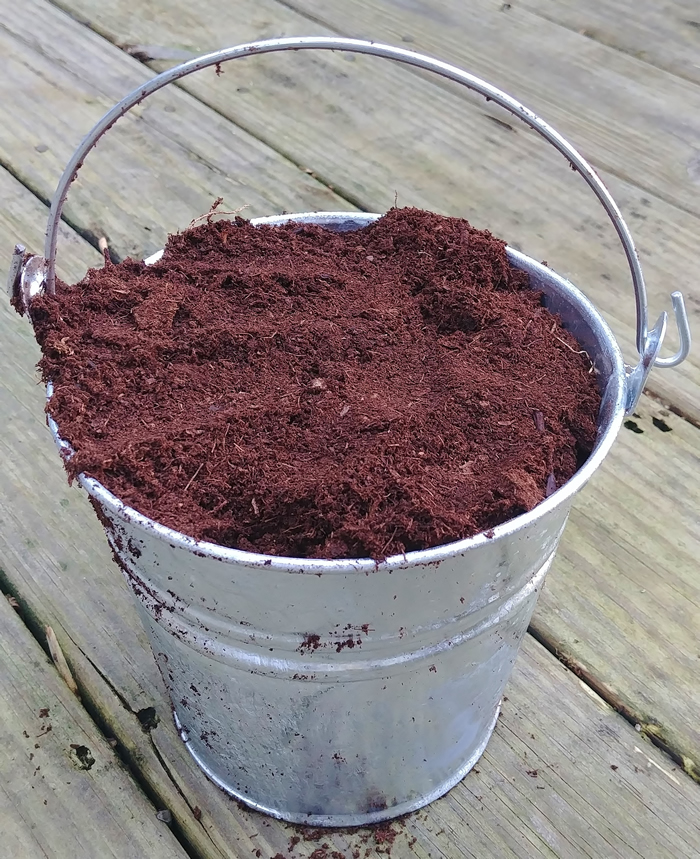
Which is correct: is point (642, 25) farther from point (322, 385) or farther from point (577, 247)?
point (322, 385)

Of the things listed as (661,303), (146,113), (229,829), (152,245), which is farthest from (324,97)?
(229,829)

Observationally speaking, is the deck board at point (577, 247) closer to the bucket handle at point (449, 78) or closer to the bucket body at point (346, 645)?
the bucket body at point (346, 645)

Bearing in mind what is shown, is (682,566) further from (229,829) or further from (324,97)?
(324,97)

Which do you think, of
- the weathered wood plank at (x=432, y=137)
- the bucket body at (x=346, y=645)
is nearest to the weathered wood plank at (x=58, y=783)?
the bucket body at (x=346, y=645)

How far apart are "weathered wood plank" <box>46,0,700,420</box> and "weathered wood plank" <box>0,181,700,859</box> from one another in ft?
2.48

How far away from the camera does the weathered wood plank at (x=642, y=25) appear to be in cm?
263

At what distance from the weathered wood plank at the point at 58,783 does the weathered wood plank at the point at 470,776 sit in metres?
0.04

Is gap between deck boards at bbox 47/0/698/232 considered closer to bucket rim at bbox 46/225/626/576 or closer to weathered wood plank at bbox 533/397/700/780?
weathered wood plank at bbox 533/397/700/780

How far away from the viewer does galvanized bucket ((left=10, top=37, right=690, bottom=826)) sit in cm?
92

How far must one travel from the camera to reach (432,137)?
8.02 feet

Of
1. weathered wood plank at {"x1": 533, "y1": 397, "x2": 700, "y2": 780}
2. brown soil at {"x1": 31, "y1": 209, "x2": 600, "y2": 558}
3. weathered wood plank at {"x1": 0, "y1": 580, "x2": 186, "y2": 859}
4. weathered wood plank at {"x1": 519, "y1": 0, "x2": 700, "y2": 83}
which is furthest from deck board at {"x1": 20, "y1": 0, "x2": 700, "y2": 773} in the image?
weathered wood plank at {"x1": 0, "y1": 580, "x2": 186, "y2": 859}

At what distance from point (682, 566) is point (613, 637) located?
0.22 meters

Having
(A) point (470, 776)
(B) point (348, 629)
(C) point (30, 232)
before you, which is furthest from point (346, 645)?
(C) point (30, 232)

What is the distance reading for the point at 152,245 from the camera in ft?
7.02
